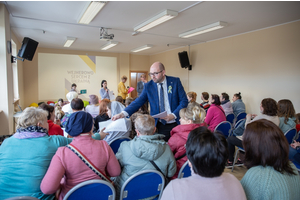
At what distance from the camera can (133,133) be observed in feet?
8.90

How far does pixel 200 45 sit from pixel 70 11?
5253 millimetres

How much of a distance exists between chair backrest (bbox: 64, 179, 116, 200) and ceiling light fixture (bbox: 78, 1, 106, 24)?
3.35 meters

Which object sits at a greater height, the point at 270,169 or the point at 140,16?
the point at 140,16

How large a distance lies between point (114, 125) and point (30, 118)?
990 mm

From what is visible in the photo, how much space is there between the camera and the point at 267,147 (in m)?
1.06

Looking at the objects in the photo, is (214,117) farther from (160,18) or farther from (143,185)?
(160,18)

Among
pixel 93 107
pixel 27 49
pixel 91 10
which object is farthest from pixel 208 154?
pixel 27 49

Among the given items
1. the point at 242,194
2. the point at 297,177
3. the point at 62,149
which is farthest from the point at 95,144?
the point at 297,177

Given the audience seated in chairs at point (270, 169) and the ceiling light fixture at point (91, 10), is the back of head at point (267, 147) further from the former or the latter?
the ceiling light fixture at point (91, 10)

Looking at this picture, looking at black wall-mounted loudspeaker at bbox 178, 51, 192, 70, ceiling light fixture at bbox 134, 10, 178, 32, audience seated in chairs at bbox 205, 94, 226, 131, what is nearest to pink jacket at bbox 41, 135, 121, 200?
audience seated in chairs at bbox 205, 94, 226, 131

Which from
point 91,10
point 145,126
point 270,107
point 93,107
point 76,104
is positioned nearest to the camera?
point 145,126

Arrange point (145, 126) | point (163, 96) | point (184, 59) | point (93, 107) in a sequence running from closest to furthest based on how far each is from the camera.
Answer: point (145, 126) < point (163, 96) < point (93, 107) < point (184, 59)

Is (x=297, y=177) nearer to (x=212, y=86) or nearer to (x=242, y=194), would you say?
(x=242, y=194)

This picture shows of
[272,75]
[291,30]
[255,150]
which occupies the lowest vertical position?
[255,150]
